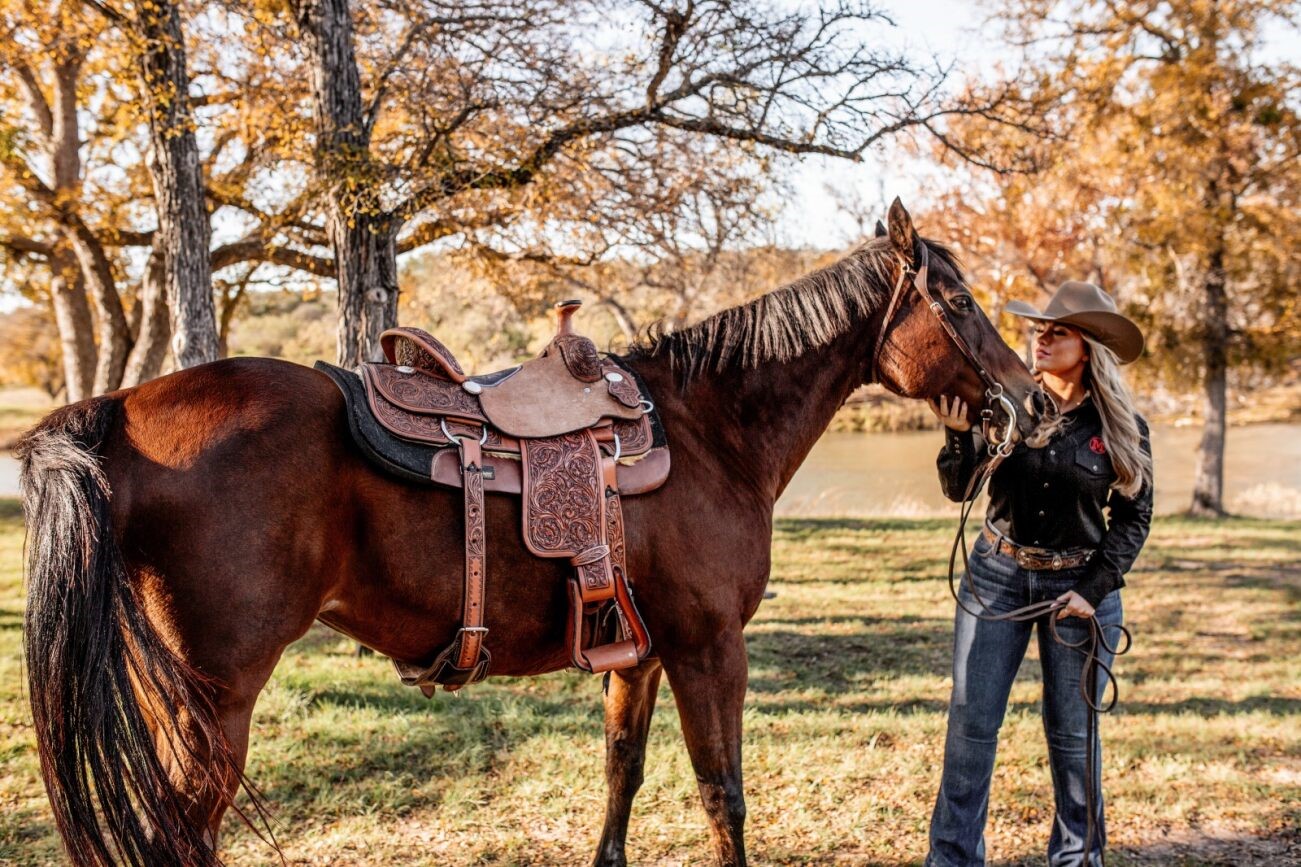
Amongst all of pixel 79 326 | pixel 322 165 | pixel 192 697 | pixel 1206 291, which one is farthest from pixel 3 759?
pixel 1206 291

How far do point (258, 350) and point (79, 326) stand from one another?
13.2 metres

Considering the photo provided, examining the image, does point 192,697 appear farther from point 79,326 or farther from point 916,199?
point 916,199

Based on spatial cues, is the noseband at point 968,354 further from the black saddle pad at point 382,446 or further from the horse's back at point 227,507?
the horse's back at point 227,507

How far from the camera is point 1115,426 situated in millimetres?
2592

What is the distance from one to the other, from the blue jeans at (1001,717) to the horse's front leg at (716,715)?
0.79 metres

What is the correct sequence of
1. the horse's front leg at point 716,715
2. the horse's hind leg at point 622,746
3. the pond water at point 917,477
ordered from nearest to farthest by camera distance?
the horse's front leg at point 716,715 < the horse's hind leg at point 622,746 < the pond water at point 917,477

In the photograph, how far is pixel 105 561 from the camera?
5.74ft

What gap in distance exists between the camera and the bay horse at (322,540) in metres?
1.76

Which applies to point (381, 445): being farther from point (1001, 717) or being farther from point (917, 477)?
point (917, 477)

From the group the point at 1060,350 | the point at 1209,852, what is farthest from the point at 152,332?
the point at 1209,852

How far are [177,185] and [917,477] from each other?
14.9 meters

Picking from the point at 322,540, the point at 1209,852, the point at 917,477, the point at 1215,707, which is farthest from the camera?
the point at 917,477

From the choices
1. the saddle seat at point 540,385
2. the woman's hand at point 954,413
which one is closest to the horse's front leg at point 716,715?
the saddle seat at point 540,385

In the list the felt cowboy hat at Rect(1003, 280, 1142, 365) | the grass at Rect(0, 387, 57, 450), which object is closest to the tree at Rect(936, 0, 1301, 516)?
the felt cowboy hat at Rect(1003, 280, 1142, 365)
